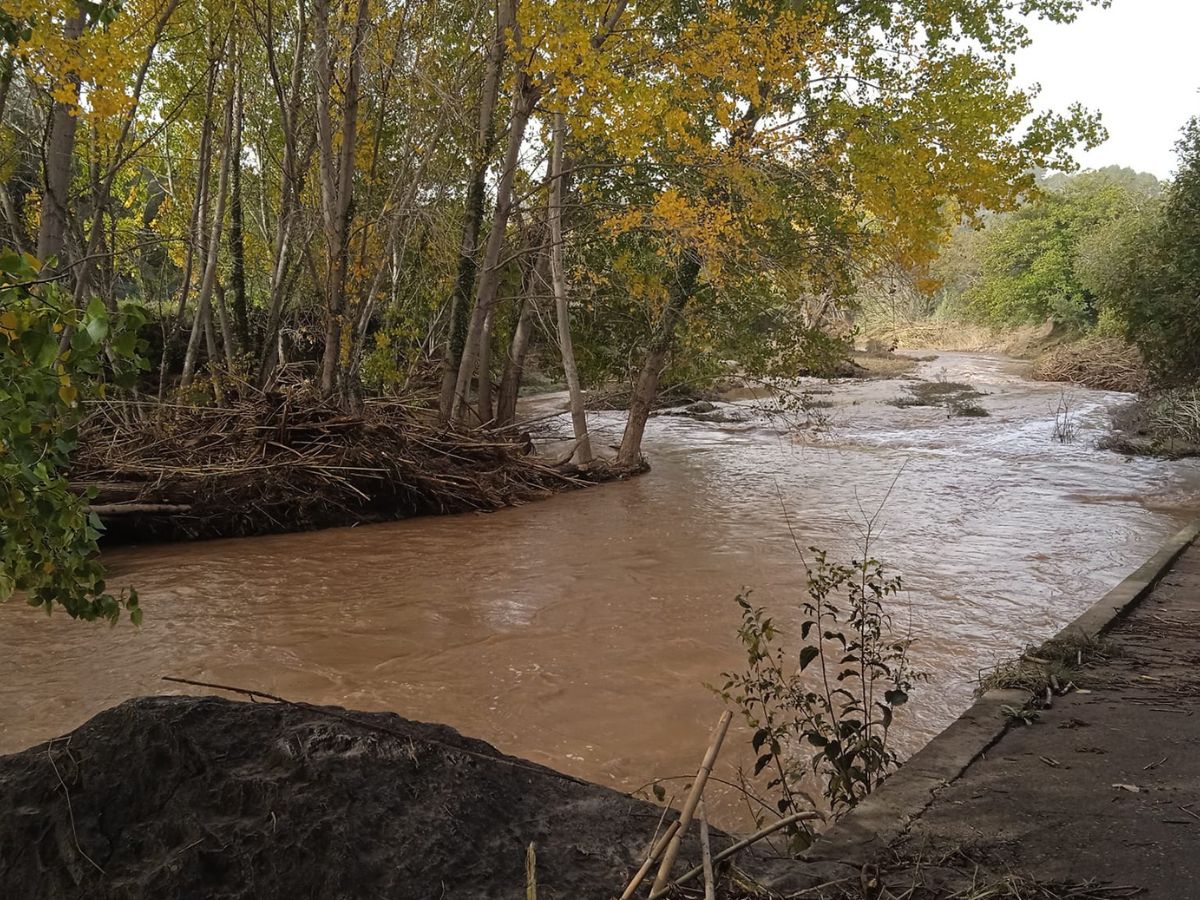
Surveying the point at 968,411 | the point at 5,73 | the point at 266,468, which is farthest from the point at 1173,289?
the point at 5,73

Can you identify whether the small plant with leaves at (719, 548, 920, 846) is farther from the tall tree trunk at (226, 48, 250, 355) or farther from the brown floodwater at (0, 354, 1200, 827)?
the tall tree trunk at (226, 48, 250, 355)

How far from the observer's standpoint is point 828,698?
3.96 meters

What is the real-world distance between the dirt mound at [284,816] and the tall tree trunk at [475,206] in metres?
10.3

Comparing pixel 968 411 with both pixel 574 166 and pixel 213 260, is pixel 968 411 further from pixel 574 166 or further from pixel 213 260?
pixel 213 260

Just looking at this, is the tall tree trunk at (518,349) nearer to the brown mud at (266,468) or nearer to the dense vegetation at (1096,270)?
the brown mud at (266,468)

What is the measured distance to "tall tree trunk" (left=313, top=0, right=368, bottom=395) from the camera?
33.5 ft

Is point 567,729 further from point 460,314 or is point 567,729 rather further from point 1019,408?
point 1019,408

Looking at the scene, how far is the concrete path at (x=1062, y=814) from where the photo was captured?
2379mm

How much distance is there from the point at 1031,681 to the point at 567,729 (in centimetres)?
255

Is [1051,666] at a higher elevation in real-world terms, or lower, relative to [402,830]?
lower

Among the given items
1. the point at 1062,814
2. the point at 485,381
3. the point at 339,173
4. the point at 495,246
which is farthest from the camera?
the point at 485,381

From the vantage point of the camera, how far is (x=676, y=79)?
12.0 metres

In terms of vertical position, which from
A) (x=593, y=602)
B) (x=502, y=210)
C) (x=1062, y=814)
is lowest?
(x=593, y=602)

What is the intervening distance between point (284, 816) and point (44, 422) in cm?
134
